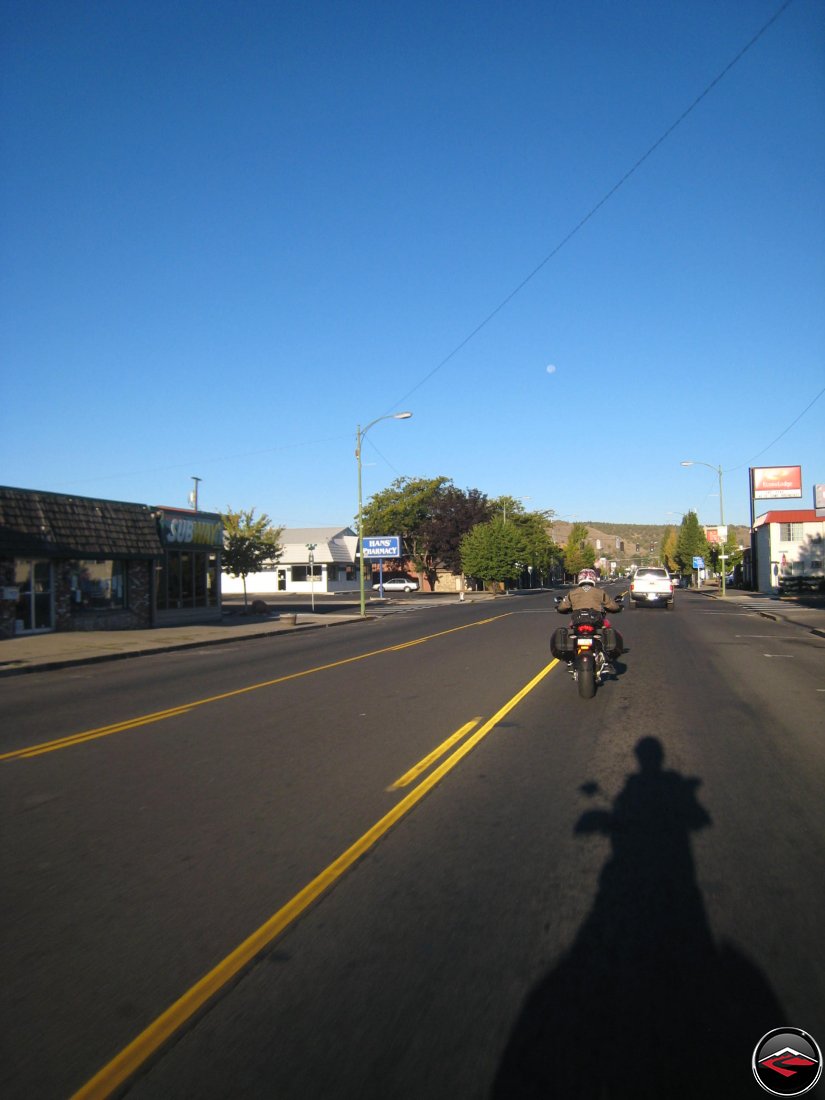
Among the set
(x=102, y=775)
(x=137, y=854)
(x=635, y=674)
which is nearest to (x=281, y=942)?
(x=137, y=854)

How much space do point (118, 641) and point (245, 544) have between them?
17.6 metres

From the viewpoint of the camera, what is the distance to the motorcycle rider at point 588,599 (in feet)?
41.2

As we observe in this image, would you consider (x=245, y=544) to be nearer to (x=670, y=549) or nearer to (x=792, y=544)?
(x=792, y=544)

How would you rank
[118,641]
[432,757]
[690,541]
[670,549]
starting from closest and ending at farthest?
[432,757], [118,641], [690,541], [670,549]

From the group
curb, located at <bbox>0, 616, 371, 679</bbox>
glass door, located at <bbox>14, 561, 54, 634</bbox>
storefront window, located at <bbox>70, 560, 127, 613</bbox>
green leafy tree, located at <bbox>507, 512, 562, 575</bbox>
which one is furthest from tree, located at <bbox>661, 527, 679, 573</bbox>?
glass door, located at <bbox>14, 561, 54, 634</bbox>

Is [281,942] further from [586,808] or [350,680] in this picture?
[350,680]

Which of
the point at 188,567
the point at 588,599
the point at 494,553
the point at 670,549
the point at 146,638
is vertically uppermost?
the point at 670,549

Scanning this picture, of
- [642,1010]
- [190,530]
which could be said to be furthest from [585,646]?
[190,530]

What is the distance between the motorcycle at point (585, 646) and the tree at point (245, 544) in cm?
3090

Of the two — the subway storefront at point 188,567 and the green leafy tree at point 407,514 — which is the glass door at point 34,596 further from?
the green leafy tree at point 407,514

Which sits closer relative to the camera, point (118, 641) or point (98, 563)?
point (118, 641)

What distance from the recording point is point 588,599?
12578mm

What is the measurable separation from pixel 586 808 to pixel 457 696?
19.8 ft

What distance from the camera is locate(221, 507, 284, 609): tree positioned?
42312mm
